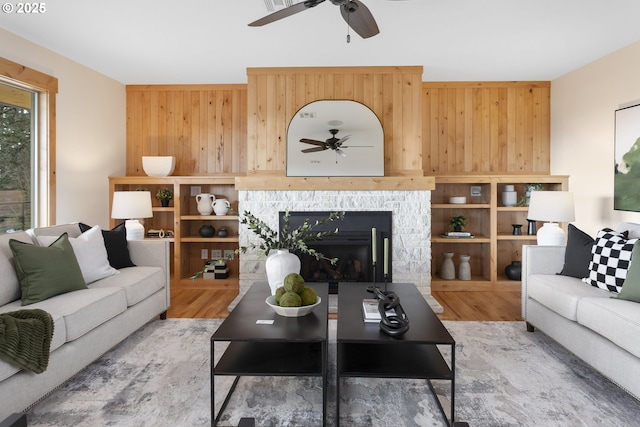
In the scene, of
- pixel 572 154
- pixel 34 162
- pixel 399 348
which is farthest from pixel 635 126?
pixel 34 162

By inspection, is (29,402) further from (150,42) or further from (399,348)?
(150,42)

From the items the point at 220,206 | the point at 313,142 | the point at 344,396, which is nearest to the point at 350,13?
the point at 313,142

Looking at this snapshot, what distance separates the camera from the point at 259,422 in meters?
2.04

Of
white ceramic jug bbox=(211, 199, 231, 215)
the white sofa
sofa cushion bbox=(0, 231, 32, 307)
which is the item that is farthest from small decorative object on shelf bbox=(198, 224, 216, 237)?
the white sofa

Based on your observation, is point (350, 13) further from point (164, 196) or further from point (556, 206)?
point (164, 196)

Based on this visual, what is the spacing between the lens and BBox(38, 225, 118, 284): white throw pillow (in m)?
3.01

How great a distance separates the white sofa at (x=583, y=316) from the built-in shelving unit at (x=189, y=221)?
121 inches

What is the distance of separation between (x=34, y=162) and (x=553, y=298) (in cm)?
441

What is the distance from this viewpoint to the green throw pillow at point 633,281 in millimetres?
2441

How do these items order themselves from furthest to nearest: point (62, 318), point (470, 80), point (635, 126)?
point (470, 80), point (635, 126), point (62, 318)

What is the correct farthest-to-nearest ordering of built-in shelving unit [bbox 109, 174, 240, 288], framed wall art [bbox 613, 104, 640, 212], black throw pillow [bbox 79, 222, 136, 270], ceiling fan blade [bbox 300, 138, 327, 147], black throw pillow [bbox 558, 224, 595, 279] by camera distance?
built-in shelving unit [bbox 109, 174, 240, 288], ceiling fan blade [bbox 300, 138, 327, 147], framed wall art [bbox 613, 104, 640, 212], black throw pillow [bbox 79, 222, 136, 270], black throw pillow [bbox 558, 224, 595, 279]

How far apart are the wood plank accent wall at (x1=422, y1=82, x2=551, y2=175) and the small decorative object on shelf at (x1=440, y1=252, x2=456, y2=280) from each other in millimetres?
1001

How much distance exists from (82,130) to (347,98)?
2.78m

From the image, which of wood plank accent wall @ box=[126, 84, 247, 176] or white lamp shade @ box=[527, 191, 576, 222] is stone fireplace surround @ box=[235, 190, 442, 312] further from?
white lamp shade @ box=[527, 191, 576, 222]
